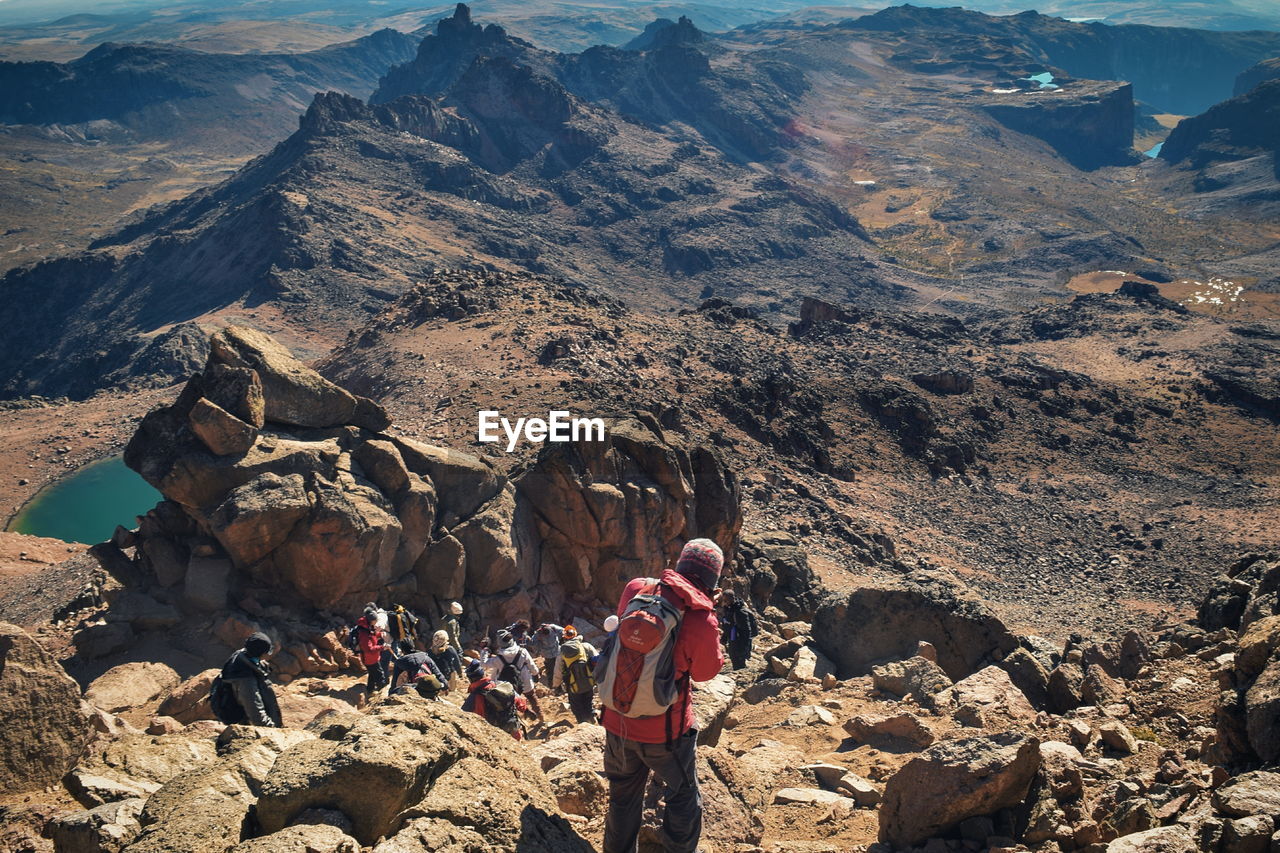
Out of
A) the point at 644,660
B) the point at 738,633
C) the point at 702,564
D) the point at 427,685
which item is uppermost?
the point at 702,564

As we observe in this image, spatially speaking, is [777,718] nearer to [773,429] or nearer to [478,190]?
[773,429]

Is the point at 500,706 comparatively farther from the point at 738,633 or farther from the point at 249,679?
the point at 738,633

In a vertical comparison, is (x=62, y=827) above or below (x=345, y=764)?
below

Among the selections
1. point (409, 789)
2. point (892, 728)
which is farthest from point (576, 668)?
point (409, 789)

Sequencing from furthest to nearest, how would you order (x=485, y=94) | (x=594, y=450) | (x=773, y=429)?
(x=485, y=94), (x=773, y=429), (x=594, y=450)

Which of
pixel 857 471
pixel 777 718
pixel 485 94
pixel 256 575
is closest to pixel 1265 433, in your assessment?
pixel 857 471
